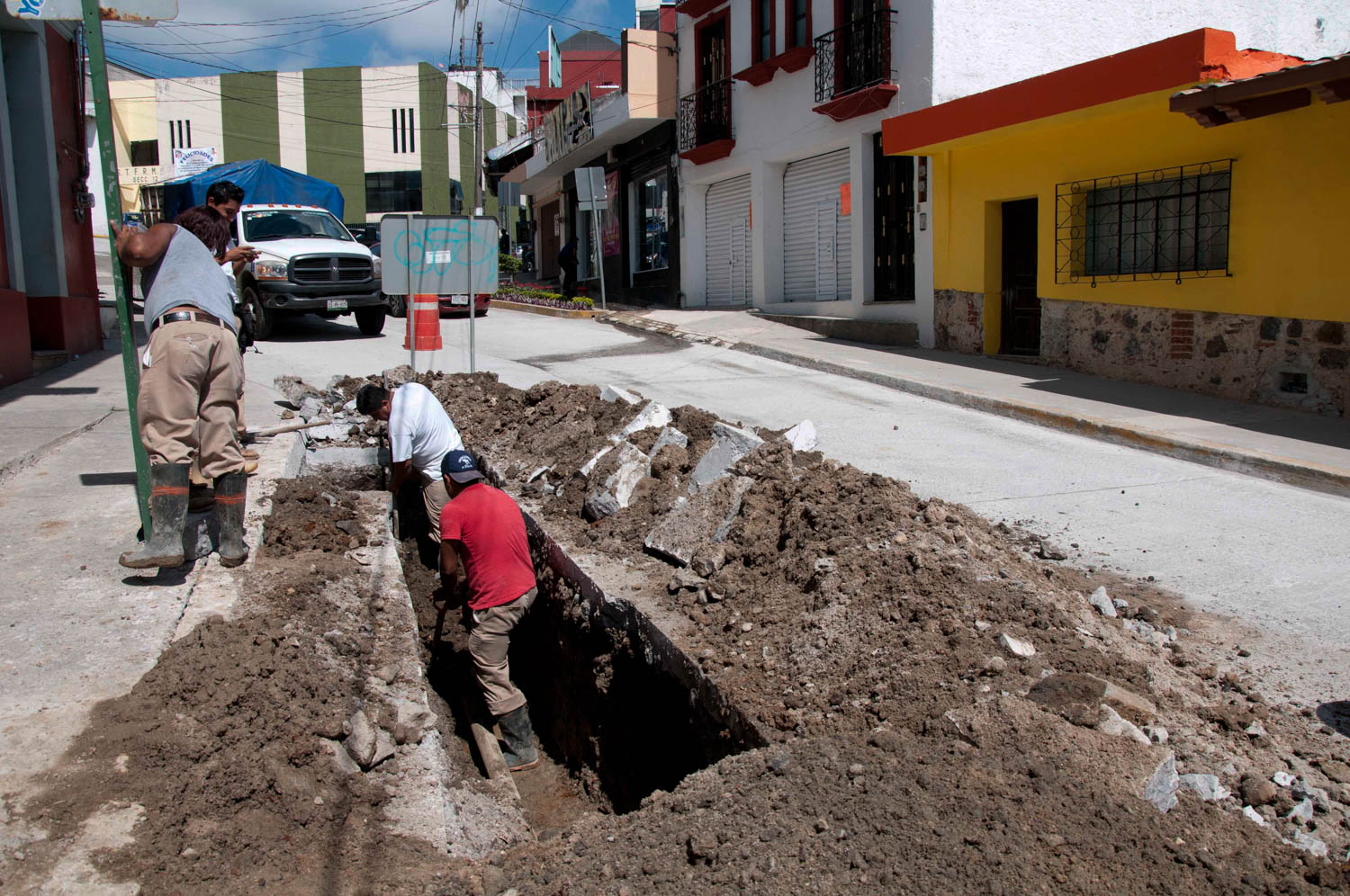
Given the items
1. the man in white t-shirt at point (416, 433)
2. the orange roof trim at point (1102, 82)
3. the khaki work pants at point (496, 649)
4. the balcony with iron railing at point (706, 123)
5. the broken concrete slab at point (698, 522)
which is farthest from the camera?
the balcony with iron railing at point (706, 123)

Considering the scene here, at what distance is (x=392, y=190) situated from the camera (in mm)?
49156

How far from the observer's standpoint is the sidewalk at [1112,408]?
7.43 metres

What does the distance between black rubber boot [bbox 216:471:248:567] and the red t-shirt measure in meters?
0.96

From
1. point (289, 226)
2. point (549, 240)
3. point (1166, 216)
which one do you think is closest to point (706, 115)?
point (289, 226)

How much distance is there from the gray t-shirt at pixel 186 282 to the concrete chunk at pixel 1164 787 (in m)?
4.07

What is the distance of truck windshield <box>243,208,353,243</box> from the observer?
1505 centimetres

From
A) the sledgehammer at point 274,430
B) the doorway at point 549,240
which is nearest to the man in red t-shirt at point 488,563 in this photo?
the sledgehammer at point 274,430

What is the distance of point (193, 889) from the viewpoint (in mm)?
2773

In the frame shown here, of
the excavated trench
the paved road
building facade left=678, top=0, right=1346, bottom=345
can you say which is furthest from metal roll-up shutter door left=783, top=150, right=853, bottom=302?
the excavated trench

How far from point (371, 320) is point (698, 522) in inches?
433

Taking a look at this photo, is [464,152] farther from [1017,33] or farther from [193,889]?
[193,889]

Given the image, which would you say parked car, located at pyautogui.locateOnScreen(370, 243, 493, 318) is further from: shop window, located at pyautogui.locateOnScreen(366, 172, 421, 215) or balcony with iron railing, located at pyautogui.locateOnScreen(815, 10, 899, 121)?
shop window, located at pyautogui.locateOnScreen(366, 172, 421, 215)

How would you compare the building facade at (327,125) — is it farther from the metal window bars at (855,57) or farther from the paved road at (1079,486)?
the paved road at (1079,486)

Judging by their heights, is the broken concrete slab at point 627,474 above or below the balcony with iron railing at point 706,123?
below
